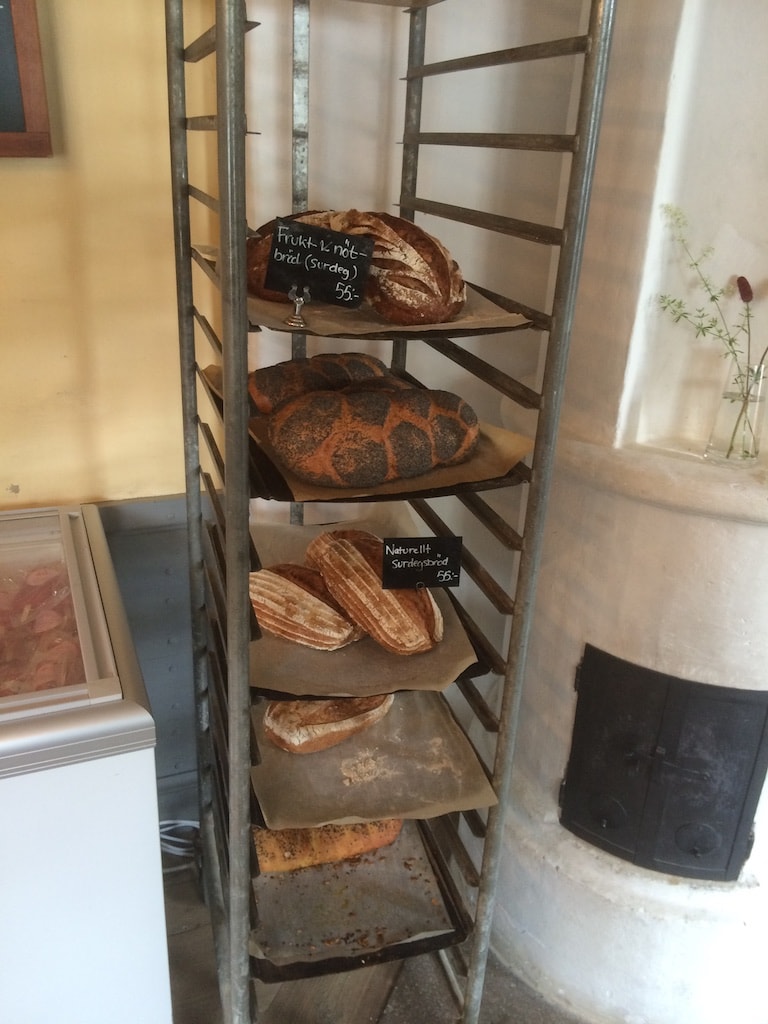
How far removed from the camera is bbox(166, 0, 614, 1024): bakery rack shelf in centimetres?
95

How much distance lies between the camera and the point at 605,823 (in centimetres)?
157

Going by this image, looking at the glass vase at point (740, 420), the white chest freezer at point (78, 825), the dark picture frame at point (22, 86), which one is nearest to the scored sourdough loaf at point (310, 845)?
the white chest freezer at point (78, 825)

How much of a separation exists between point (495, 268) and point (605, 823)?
1.12 meters

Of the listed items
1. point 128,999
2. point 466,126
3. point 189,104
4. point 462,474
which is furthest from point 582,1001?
point 189,104

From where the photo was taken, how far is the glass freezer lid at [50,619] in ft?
3.34

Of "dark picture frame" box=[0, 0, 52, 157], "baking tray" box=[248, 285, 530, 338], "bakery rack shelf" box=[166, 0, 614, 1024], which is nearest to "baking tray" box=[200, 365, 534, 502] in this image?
"bakery rack shelf" box=[166, 0, 614, 1024]

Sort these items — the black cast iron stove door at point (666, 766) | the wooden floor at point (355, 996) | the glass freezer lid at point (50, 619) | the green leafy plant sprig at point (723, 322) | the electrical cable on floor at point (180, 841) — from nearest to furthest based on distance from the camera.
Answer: the glass freezer lid at point (50, 619) → the green leafy plant sprig at point (723, 322) → the black cast iron stove door at point (666, 766) → the wooden floor at point (355, 996) → the electrical cable on floor at point (180, 841)

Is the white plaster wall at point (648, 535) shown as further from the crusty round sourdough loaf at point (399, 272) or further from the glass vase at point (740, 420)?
the crusty round sourdough loaf at point (399, 272)

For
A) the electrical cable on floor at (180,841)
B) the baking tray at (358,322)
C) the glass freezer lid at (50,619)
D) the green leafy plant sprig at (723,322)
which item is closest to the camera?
the baking tray at (358,322)

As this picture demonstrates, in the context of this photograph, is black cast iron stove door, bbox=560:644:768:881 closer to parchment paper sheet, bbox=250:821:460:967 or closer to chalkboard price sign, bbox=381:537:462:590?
parchment paper sheet, bbox=250:821:460:967

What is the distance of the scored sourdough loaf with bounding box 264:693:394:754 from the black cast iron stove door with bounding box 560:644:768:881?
0.44 metres

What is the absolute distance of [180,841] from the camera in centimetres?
187

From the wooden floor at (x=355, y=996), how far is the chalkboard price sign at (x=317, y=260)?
140 cm

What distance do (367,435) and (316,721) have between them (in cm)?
52
